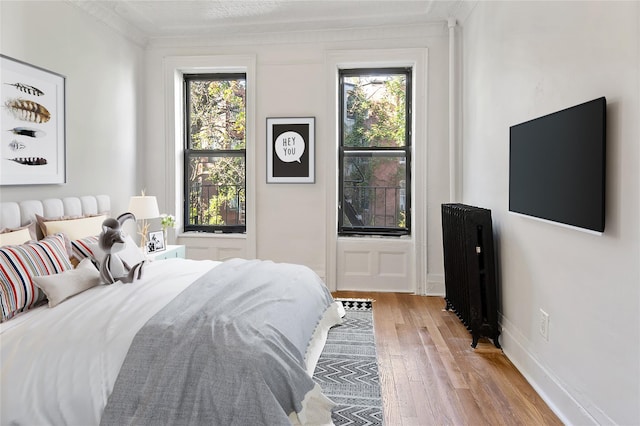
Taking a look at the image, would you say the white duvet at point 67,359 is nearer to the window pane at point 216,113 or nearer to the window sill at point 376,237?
the window sill at point 376,237

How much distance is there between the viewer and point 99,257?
2785 millimetres

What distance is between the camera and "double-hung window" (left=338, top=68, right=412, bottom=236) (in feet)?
15.3

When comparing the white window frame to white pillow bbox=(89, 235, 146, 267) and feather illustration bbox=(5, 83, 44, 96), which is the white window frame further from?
white pillow bbox=(89, 235, 146, 267)

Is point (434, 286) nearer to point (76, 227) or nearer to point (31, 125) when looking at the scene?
point (76, 227)

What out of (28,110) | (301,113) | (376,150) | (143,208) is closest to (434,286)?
(376,150)

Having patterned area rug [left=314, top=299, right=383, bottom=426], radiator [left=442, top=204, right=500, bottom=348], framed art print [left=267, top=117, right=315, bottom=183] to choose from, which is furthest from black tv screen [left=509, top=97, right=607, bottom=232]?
framed art print [left=267, top=117, right=315, bottom=183]

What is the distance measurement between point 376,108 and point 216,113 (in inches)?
72.4

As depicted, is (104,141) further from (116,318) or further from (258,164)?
(116,318)

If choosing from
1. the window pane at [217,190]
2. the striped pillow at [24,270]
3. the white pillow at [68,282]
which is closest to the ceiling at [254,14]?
the window pane at [217,190]

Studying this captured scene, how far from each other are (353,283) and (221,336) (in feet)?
9.69

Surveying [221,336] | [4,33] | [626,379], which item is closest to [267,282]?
[221,336]

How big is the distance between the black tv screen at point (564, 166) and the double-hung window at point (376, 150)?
2024 mm

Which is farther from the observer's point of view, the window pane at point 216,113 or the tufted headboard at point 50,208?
the window pane at point 216,113

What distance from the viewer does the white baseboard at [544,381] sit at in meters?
1.99
